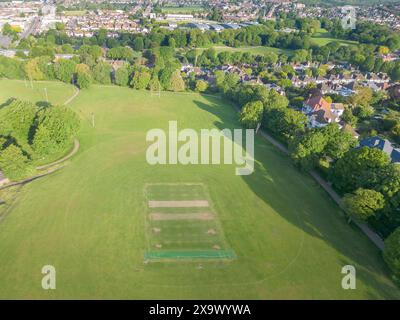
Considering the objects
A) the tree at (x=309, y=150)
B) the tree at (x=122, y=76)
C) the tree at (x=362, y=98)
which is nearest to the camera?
the tree at (x=309, y=150)

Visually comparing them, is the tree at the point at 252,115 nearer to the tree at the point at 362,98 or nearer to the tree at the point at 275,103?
the tree at the point at 275,103

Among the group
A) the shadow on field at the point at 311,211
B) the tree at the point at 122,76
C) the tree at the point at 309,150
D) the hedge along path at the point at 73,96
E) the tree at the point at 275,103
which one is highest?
the tree at the point at 122,76

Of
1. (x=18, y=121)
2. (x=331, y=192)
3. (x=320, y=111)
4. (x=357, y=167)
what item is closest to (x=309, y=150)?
(x=331, y=192)

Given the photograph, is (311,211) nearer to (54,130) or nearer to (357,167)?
(357,167)

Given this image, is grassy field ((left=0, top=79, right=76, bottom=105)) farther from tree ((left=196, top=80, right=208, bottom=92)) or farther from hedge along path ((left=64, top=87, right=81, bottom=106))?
tree ((left=196, top=80, right=208, bottom=92))

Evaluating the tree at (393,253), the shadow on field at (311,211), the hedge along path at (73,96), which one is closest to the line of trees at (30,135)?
the hedge along path at (73,96)

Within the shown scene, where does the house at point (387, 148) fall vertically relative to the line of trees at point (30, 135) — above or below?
below

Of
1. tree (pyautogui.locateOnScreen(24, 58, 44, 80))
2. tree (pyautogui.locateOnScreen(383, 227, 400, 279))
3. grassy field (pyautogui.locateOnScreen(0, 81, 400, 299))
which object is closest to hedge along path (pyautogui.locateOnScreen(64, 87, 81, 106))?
tree (pyautogui.locateOnScreen(24, 58, 44, 80))
